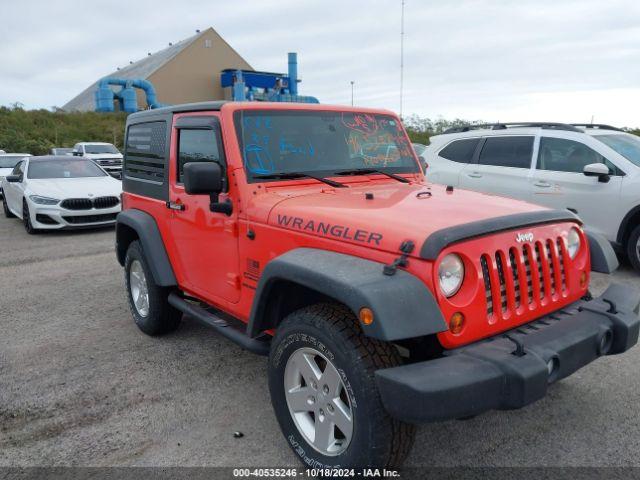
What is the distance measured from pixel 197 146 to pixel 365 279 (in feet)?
6.69

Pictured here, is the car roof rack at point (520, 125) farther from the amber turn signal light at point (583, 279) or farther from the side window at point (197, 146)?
the side window at point (197, 146)

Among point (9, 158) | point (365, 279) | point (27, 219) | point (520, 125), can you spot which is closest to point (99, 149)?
point (9, 158)

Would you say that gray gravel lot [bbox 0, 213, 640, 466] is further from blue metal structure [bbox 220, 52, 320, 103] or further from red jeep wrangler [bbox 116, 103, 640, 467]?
blue metal structure [bbox 220, 52, 320, 103]

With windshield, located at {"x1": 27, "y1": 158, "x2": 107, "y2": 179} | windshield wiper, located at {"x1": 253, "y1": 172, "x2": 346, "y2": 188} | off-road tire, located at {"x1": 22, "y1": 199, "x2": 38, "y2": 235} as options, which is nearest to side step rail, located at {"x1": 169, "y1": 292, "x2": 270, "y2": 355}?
windshield wiper, located at {"x1": 253, "y1": 172, "x2": 346, "y2": 188}

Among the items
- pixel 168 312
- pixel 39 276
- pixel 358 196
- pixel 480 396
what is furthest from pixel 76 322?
pixel 480 396

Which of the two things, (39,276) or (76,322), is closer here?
(76,322)

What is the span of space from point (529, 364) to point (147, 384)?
2725 millimetres

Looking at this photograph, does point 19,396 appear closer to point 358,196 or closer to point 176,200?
point 176,200

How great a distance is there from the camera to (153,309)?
4.48 metres

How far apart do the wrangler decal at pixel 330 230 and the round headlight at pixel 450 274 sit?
33 cm

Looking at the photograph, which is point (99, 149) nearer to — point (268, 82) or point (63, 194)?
point (63, 194)

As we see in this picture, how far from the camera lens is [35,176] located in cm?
1086

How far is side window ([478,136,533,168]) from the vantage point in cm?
719

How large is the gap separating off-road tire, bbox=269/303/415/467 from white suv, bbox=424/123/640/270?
196 inches
